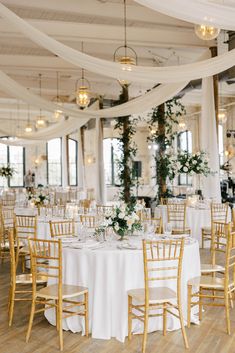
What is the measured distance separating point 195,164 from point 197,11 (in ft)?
17.3

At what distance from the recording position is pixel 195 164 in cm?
938

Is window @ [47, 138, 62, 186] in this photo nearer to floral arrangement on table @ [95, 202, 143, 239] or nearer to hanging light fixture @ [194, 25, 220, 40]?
hanging light fixture @ [194, 25, 220, 40]

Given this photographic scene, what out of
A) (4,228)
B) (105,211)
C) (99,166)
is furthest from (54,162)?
(105,211)

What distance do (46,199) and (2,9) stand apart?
5.01m

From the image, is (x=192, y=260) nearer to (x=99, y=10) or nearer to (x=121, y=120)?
(x=99, y=10)

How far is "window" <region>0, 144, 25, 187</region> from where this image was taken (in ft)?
77.3

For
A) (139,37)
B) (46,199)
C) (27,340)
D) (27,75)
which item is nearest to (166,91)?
(139,37)

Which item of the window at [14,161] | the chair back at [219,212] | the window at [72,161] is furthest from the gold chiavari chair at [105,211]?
the window at [72,161]

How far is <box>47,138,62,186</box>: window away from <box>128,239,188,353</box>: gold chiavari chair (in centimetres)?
2025

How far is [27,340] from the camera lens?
435cm

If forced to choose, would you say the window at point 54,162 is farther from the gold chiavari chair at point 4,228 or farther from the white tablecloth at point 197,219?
the white tablecloth at point 197,219

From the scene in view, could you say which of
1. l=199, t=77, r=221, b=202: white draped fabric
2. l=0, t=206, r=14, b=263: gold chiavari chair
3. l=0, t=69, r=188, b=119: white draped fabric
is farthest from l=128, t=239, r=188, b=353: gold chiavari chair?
l=199, t=77, r=221, b=202: white draped fabric

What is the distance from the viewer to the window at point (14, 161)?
77.3 ft

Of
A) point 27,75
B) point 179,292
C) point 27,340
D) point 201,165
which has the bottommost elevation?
point 27,340
